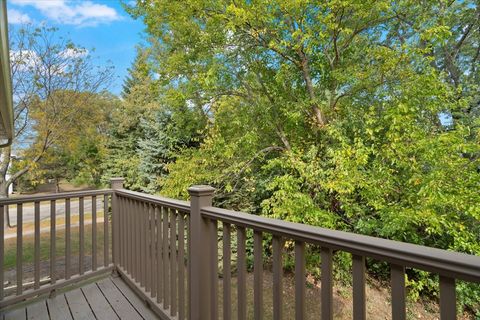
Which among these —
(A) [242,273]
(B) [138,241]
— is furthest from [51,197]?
(A) [242,273]

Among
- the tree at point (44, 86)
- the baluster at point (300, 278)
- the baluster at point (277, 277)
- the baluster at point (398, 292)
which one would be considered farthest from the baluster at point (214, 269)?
the tree at point (44, 86)

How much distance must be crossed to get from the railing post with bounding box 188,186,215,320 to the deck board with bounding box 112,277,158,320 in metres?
0.69

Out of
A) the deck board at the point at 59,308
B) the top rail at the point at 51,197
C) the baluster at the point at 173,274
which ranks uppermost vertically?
the top rail at the point at 51,197

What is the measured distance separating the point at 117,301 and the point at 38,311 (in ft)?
1.91

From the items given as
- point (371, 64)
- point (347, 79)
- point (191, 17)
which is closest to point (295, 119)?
point (347, 79)

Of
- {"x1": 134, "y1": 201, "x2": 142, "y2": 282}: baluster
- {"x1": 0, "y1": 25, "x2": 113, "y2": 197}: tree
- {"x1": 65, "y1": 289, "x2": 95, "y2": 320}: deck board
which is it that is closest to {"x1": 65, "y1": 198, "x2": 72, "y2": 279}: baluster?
{"x1": 65, "y1": 289, "x2": 95, "y2": 320}: deck board

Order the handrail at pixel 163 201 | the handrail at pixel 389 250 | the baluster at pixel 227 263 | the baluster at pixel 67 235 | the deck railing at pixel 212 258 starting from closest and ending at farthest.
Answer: the handrail at pixel 389 250
the deck railing at pixel 212 258
the baluster at pixel 227 263
the handrail at pixel 163 201
the baluster at pixel 67 235

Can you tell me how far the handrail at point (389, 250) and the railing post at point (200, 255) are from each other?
18.4 inches

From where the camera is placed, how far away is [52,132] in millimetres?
9055

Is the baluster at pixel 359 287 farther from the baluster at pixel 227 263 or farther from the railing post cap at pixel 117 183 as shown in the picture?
the railing post cap at pixel 117 183

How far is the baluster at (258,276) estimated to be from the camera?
1.29 metres

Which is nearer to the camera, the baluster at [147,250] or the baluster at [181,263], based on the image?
the baluster at [181,263]

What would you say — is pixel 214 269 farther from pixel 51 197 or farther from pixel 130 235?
pixel 51 197

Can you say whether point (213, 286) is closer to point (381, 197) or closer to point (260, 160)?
point (381, 197)
